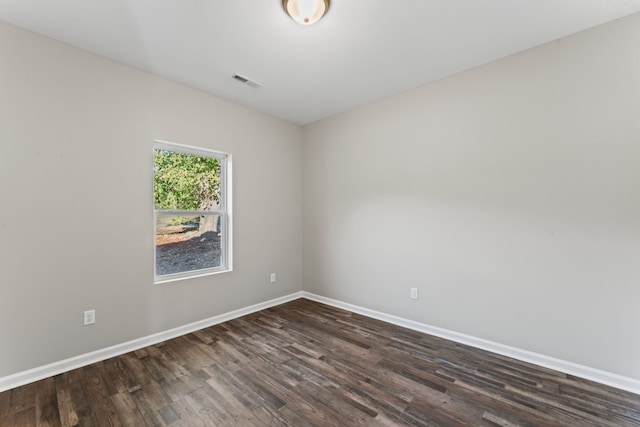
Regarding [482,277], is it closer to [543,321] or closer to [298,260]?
[543,321]

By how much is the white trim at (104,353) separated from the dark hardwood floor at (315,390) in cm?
7

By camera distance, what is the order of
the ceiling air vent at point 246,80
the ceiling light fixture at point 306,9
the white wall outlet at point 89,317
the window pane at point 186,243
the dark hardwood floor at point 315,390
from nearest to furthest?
the dark hardwood floor at point 315,390 < the ceiling light fixture at point 306,9 < the white wall outlet at point 89,317 < the ceiling air vent at point 246,80 < the window pane at point 186,243

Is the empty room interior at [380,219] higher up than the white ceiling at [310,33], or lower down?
lower down

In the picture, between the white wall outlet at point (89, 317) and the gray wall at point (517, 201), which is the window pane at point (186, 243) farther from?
the gray wall at point (517, 201)

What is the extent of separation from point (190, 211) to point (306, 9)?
232 cm

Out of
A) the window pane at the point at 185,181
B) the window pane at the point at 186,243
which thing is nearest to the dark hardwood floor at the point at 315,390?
the window pane at the point at 186,243

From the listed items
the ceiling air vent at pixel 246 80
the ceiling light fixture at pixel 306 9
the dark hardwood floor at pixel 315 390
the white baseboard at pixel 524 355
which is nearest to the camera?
the dark hardwood floor at pixel 315 390

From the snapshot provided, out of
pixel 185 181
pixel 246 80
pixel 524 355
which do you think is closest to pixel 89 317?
pixel 185 181

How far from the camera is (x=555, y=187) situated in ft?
7.39

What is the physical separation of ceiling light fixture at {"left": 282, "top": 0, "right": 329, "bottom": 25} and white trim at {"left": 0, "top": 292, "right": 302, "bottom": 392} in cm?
308

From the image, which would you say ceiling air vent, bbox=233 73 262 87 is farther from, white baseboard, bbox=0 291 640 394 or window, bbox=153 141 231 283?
white baseboard, bbox=0 291 640 394

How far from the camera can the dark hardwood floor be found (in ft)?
5.60

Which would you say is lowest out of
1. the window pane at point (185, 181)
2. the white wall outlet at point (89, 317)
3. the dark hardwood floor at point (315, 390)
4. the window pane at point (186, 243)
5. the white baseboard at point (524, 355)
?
the dark hardwood floor at point (315, 390)

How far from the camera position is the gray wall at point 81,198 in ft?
6.75
